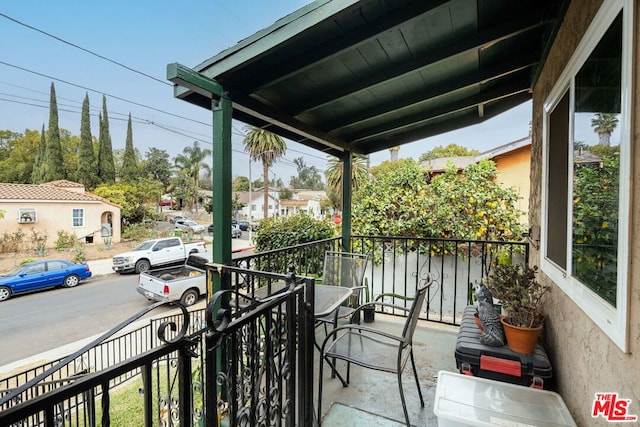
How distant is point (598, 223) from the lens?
46.9 inches

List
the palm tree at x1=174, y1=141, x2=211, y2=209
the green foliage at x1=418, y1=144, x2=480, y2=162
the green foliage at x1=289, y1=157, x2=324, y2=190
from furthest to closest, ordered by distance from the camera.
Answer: the green foliage at x1=289, y1=157, x2=324, y2=190, the palm tree at x1=174, y1=141, x2=211, y2=209, the green foliage at x1=418, y1=144, x2=480, y2=162

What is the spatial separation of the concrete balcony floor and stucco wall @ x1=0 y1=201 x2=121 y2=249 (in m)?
17.7

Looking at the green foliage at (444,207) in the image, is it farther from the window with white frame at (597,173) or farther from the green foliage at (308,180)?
Answer: the green foliage at (308,180)

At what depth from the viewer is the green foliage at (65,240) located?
14359 millimetres

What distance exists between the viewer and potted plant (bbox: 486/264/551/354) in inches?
69.7

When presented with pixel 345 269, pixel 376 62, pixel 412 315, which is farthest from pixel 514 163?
pixel 412 315

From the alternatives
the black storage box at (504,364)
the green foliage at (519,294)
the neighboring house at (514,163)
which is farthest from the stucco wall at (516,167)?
the black storage box at (504,364)

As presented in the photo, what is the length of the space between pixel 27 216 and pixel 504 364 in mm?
19266

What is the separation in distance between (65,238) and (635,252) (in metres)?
19.2

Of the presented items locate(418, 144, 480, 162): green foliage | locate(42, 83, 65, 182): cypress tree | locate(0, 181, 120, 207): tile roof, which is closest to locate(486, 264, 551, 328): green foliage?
→ locate(0, 181, 120, 207): tile roof

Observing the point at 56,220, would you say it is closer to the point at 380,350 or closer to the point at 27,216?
the point at 27,216

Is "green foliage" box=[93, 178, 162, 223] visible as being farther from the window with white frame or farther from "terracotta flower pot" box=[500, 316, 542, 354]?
the window with white frame

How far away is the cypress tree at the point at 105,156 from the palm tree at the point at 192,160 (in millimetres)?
8954

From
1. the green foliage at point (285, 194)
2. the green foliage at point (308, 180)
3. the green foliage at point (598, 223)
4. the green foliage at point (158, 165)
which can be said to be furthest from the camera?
the green foliage at point (308, 180)
